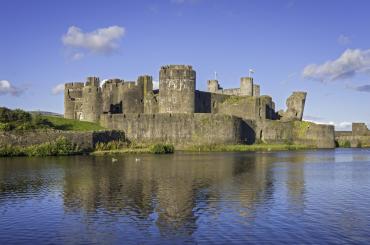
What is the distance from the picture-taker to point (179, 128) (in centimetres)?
4978

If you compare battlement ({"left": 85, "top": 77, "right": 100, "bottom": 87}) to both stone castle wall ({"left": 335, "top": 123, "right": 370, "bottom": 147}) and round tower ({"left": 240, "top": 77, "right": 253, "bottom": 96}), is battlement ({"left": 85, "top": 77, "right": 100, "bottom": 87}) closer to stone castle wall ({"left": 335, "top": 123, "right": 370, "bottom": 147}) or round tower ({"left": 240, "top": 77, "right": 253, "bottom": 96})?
round tower ({"left": 240, "top": 77, "right": 253, "bottom": 96})

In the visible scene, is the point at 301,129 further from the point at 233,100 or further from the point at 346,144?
the point at 346,144

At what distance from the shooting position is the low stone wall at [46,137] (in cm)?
3994

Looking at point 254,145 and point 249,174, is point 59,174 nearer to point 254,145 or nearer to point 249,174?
point 249,174

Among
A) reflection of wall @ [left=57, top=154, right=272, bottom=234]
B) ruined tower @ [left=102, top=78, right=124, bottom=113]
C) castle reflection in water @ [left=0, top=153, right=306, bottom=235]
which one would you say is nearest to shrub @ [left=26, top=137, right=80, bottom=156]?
castle reflection in water @ [left=0, top=153, right=306, bottom=235]

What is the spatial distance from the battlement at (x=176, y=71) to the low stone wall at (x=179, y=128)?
452 centimetres

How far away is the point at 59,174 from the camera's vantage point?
82.2 ft

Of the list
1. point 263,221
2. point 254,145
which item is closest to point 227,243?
point 263,221

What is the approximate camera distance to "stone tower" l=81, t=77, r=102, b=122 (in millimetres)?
55875

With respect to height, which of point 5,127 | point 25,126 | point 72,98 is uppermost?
point 72,98

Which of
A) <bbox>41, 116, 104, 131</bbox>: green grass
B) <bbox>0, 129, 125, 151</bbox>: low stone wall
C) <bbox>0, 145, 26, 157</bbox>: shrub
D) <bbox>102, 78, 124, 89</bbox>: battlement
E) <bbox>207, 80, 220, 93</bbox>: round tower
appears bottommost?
<bbox>0, 145, 26, 157</bbox>: shrub

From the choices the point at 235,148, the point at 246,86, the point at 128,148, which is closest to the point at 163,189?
the point at 128,148

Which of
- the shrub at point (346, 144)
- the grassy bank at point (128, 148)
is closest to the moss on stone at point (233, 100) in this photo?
the grassy bank at point (128, 148)

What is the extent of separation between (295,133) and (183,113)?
47.3 ft
